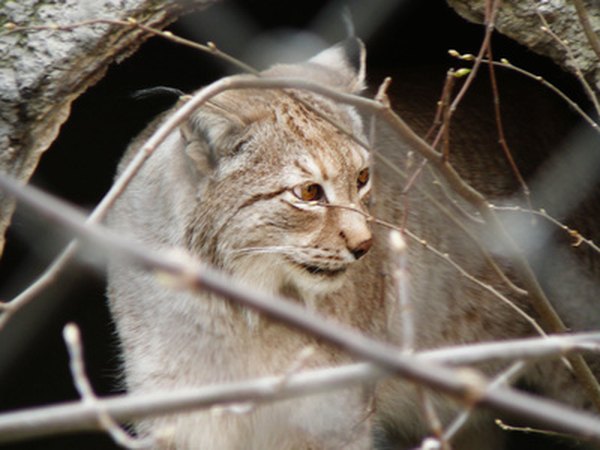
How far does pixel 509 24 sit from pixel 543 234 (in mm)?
997

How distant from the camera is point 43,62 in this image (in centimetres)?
275

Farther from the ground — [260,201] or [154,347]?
[260,201]

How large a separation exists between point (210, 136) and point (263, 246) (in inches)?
12.1

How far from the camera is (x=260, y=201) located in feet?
8.77

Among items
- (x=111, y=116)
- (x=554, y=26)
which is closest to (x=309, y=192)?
(x=554, y=26)

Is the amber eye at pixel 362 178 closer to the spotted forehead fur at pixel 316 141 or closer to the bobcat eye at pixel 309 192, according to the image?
the spotted forehead fur at pixel 316 141

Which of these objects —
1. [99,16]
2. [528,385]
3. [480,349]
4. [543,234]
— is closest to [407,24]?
A: [543,234]

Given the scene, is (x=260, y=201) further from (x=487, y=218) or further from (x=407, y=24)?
(x=407, y=24)

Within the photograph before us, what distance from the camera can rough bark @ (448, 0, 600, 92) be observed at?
116 inches

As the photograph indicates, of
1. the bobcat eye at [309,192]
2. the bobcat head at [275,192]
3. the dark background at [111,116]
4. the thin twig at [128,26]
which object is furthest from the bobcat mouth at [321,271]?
the dark background at [111,116]

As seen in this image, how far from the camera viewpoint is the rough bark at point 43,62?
2.75m

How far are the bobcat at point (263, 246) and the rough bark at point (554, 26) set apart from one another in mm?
423

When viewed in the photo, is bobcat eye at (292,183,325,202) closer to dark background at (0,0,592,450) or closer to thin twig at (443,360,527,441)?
thin twig at (443,360,527,441)

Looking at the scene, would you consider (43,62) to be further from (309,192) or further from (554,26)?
(554,26)
